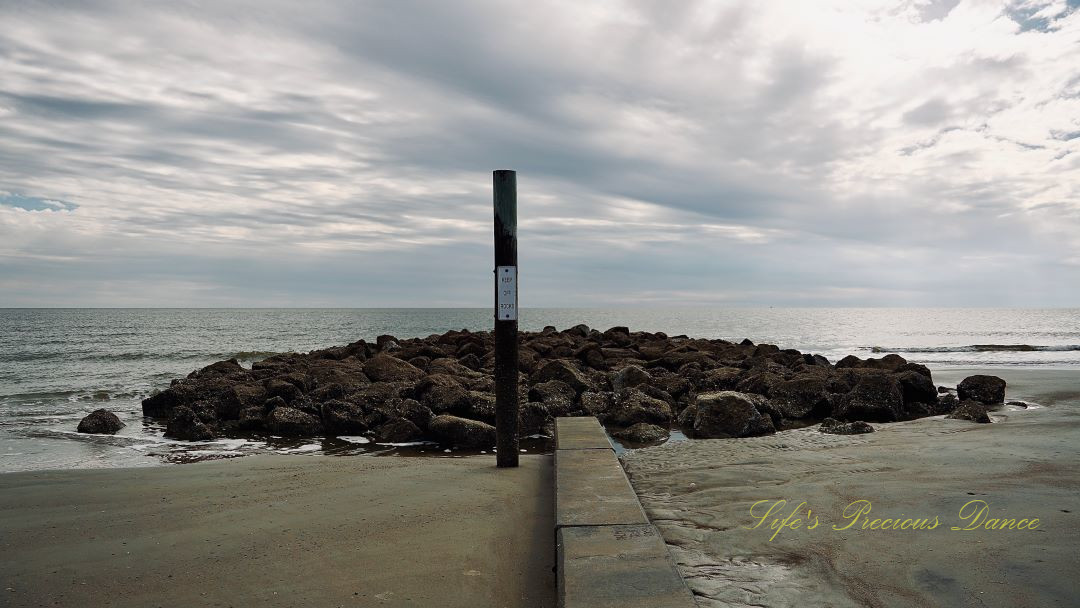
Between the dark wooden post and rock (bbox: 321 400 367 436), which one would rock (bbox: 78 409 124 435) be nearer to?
rock (bbox: 321 400 367 436)

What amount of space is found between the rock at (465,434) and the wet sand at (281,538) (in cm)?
266

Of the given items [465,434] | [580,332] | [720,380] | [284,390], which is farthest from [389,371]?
[580,332]

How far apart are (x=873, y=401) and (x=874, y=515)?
6.62 metres

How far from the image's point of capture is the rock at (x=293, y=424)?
9.67 metres

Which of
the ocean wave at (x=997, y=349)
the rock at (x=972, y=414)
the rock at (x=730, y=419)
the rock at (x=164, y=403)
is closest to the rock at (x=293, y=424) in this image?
the rock at (x=164, y=403)

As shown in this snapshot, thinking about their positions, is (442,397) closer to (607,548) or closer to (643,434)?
(643,434)

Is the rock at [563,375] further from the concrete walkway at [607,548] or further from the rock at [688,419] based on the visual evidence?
the concrete walkway at [607,548]

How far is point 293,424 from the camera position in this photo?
31.8 feet

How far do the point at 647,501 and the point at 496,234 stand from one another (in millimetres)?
2507

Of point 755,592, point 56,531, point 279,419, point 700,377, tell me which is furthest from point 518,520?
point 700,377

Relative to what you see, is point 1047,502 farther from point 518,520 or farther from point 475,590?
point 475,590

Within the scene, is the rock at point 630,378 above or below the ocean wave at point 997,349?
above

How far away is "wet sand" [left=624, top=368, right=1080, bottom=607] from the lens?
3172 millimetres

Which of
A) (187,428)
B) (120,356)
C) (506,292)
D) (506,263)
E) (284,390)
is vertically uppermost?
(506,263)
